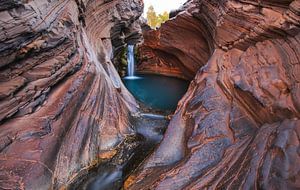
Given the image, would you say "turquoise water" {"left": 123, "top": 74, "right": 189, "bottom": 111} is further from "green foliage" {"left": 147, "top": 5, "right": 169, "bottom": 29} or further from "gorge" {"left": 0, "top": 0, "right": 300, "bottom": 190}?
"green foliage" {"left": 147, "top": 5, "right": 169, "bottom": 29}

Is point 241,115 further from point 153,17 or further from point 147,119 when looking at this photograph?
point 153,17

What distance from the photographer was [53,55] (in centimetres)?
821

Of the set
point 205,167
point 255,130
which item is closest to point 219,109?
point 255,130

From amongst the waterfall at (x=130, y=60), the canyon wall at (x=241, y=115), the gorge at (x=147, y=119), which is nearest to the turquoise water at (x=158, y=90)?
the waterfall at (x=130, y=60)

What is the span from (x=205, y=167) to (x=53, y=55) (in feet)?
16.8

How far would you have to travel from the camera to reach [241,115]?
24.0 ft

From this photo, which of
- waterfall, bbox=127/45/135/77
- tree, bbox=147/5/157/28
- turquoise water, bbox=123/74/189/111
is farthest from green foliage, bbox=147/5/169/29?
turquoise water, bbox=123/74/189/111

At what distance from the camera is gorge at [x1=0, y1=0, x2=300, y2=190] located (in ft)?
19.0

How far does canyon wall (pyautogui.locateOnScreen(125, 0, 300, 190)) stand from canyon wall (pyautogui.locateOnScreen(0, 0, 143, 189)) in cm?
167

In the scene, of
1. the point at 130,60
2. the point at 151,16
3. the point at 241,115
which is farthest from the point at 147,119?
the point at 151,16

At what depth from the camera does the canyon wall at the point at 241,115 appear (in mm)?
5125

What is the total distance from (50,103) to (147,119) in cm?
410

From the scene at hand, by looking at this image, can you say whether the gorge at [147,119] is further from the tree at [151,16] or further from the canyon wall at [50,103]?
the tree at [151,16]

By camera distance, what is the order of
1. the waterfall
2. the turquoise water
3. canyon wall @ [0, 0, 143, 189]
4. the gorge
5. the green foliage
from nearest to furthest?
the gorge
canyon wall @ [0, 0, 143, 189]
the turquoise water
the waterfall
the green foliage
